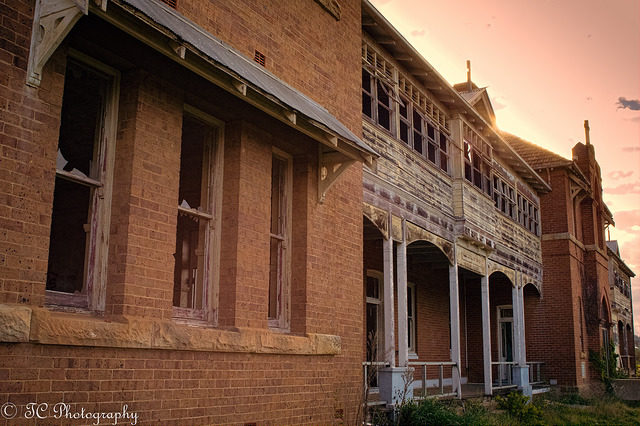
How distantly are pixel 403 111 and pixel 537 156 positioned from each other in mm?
15577

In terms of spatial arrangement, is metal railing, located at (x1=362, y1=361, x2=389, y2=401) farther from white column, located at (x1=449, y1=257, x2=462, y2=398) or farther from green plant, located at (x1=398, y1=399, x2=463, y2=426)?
white column, located at (x1=449, y1=257, x2=462, y2=398)

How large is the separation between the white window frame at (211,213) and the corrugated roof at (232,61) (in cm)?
76

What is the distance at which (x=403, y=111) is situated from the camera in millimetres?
14867

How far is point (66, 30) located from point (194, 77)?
6.54 ft

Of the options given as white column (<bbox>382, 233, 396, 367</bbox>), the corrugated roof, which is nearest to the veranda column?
white column (<bbox>382, 233, 396, 367</bbox>)

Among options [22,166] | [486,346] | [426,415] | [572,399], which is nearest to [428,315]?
[486,346]

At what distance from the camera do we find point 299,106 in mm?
7867

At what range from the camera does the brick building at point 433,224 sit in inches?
501

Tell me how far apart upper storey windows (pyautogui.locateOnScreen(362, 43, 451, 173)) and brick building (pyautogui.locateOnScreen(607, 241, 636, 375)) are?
26.6 m

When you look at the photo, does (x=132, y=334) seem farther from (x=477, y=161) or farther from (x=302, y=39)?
(x=477, y=161)

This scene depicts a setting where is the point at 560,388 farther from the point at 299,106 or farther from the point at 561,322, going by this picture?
the point at 299,106

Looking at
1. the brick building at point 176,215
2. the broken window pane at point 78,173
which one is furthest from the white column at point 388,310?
the broken window pane at point 78,173

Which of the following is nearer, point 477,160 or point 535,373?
point 477,160

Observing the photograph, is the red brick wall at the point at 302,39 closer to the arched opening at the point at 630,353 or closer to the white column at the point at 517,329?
the white column at the point at 517,329
